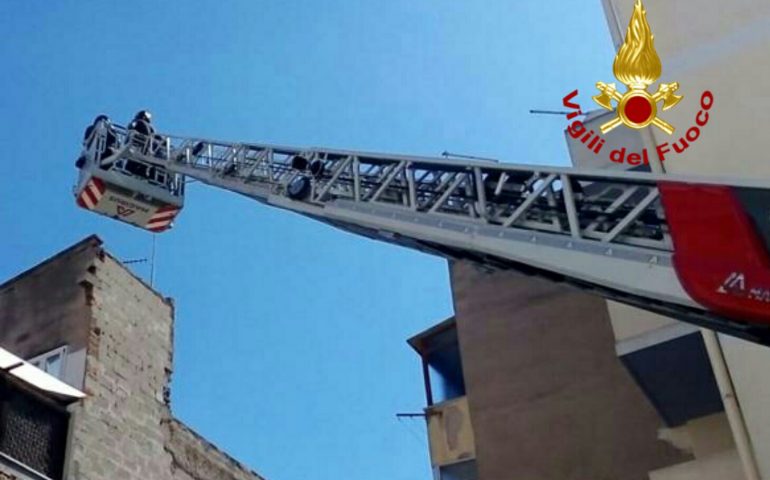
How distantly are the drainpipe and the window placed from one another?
9111 mm

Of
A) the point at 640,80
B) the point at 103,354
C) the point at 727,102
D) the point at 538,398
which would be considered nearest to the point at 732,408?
the point at 727,102

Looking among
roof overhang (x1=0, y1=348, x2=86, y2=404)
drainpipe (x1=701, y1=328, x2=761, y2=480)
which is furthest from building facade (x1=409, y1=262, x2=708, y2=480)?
roof overhang (x1=0, y1=348, x2=86, y2=404)

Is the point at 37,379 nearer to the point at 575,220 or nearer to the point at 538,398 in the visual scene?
the point at 538,398

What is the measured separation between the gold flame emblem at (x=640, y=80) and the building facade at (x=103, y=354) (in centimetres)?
817

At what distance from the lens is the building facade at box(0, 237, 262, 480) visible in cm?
1288

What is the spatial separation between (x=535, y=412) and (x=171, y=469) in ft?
19.7

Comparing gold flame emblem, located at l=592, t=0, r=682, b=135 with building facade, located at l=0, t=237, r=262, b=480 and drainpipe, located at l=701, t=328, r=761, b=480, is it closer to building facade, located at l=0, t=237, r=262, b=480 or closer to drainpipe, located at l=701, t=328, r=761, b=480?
drainpipe, located at l=701, t=328, r=761, b=480

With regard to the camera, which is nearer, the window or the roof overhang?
the roof overhang

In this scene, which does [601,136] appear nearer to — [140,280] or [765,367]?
[765,367]

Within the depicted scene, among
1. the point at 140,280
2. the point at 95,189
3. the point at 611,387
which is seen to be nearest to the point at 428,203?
the point at 611,387

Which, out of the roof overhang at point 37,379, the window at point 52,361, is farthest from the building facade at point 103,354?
the roof overhang at point 37,379

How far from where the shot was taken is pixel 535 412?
12711 mm

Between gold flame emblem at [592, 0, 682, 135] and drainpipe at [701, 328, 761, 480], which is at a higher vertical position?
gold flame emblem at [592, 0, 682, 135]

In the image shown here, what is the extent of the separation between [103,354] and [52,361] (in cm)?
73
